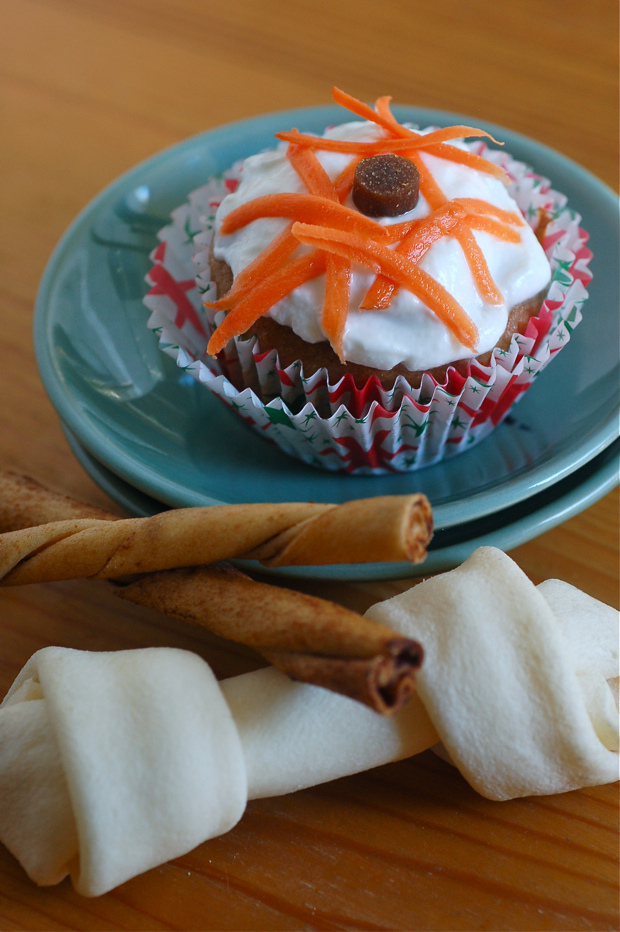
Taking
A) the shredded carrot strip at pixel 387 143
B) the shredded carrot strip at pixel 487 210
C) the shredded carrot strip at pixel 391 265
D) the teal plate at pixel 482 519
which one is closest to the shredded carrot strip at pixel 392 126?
the shredded carrot strip at pixel 387 143

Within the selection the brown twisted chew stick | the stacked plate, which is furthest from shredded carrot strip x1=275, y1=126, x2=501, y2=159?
the brown twisted chew stick

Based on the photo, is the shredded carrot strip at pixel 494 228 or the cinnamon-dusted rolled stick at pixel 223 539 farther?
the shredded carrot strip at pixel 494 228

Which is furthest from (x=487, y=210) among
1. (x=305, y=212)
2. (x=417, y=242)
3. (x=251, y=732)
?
(x=251, y=732)

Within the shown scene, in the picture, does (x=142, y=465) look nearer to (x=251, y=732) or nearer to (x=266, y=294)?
(x=266, y=294)

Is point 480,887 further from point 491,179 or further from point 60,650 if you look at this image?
point 491,179

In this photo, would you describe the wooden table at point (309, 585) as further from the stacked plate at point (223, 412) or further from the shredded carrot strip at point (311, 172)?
the shredded carrot strip at point (311, 172)

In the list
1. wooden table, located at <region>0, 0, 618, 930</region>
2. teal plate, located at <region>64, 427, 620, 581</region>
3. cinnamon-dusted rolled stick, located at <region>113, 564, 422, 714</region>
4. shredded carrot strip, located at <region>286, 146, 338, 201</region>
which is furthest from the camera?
shredded carrot strip, located at <region>286, 146, 338, 201</region>

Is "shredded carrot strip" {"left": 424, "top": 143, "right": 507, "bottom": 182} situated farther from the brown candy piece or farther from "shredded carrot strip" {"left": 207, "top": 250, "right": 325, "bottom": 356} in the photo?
"shredded carrot strip" {"left": 207, "top": 250, "right": 325, "bottom": 356}
